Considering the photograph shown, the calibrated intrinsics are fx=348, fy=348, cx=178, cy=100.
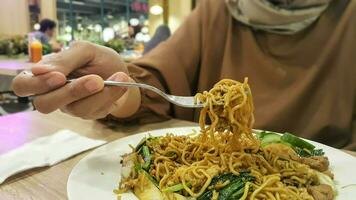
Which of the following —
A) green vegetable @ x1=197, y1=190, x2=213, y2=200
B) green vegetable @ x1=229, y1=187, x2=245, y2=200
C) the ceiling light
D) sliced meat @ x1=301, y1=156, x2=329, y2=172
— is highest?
the ceiling light

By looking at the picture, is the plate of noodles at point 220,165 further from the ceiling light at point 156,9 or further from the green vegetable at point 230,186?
the ceiling light at point 156,9

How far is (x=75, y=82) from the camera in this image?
704 mm

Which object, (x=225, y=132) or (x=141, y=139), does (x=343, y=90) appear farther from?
(x=141, y=139)

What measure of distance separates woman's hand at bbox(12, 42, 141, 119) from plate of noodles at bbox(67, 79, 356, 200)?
4.3 inches

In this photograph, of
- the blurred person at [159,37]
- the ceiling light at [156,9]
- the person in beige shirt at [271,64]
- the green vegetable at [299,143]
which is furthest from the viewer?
the ceiling light at [156,9]

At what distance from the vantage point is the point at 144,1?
1148cm

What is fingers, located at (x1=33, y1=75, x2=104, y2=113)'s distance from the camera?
70 cm

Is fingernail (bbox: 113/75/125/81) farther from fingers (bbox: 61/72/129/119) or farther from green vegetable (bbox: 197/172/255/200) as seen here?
green vegetable (bbox: 197/172/255/200)

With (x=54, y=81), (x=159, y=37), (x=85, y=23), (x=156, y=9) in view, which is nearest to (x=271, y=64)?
(x=54, y=81)

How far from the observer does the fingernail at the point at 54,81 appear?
70cm

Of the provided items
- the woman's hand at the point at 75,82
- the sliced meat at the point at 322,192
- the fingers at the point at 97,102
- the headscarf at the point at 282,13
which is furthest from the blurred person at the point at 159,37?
the sliced meat at the point at 322,192

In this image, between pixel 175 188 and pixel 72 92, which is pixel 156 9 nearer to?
pixel 72 92

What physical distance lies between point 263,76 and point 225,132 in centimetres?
53

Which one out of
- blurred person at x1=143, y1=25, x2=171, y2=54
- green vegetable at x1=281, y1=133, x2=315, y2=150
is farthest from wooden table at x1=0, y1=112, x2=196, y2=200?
blurred person at x1=143, y1=25, x2=171, y2=54
